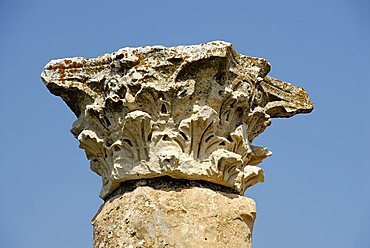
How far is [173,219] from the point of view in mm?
8117

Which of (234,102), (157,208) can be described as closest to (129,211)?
(157,208)

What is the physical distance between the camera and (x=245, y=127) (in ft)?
28.9

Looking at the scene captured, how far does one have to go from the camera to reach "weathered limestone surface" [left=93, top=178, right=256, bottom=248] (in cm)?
806

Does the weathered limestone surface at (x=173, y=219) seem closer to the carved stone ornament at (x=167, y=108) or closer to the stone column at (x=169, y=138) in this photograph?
the stone column at (x=169, y=138)

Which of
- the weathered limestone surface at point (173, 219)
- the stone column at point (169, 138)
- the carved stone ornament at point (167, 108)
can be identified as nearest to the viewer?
the weathered limestone surface at point (173, 219)

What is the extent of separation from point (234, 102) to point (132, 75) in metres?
1.07

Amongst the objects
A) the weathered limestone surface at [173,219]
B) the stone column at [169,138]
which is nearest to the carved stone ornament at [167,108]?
the stone column at [169,138]

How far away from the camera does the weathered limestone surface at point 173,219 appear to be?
8064 mm

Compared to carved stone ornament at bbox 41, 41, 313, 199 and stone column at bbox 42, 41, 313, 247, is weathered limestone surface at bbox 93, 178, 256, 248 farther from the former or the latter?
carved stone ornament at bbox 41, 41, 313, 199

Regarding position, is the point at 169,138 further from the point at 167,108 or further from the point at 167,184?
the point at 167,184

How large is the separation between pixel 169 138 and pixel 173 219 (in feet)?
2.57

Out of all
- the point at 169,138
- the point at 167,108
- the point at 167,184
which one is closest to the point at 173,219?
the point at 167,184

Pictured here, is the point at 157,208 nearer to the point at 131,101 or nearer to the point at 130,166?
the point at 130,166

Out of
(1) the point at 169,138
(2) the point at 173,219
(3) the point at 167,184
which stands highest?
(1) the point at 169,138
